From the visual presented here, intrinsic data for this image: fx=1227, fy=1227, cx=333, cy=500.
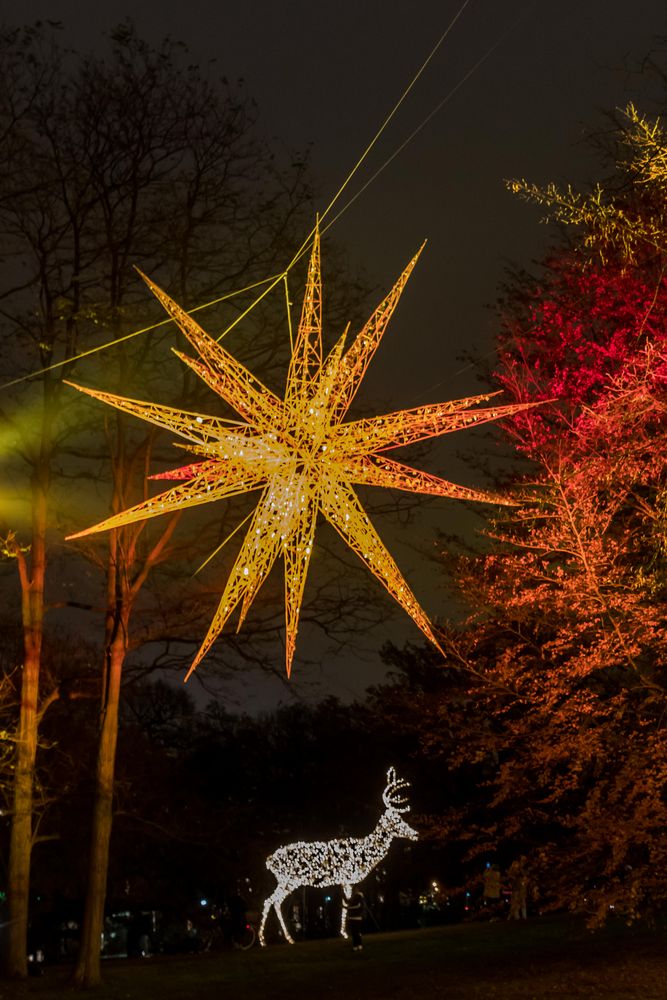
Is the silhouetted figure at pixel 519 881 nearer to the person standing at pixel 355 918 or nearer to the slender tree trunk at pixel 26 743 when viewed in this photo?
the person standing at pixel 355 918

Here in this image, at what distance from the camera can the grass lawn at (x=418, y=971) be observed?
1500cm

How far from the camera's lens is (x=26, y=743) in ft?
59.9

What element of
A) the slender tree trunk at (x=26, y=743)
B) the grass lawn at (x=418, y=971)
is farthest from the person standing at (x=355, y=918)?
the slender tree trunk at (x=26, y=743)

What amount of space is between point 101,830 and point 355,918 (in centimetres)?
613

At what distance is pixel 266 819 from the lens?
50219 millimetres

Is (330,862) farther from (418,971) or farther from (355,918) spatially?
(418,971)

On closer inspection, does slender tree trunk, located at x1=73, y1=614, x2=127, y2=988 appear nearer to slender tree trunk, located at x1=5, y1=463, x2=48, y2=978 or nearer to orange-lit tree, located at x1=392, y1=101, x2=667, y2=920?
slender tree trunk, located at x1=5, y1=463, x2=48, y2=978

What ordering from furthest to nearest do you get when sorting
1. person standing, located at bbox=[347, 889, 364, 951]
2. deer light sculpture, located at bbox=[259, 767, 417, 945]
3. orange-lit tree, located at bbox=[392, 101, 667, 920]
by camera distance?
1. deer light sculpture, located at bbox=[259, 767, 417, 945]
2. person standing, located at bbox=[347, 889, 364, 951]
3. orange-lit tree, located at bbox=[392, 101, 667, 920]

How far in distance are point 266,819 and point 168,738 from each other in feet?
25.7

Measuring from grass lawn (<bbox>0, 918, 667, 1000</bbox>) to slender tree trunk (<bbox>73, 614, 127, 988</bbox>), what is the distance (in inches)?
18.7

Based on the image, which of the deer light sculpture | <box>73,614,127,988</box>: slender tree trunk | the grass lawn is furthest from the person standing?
<box>73,614,127,988</box>: slender tree trunk

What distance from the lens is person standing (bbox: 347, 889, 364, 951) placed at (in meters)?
21.7

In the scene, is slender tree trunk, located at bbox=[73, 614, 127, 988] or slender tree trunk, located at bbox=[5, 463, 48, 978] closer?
slender tree trunk, located at bbox=[73, 614, 127, 988]

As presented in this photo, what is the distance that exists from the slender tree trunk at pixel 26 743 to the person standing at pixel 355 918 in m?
5.94
